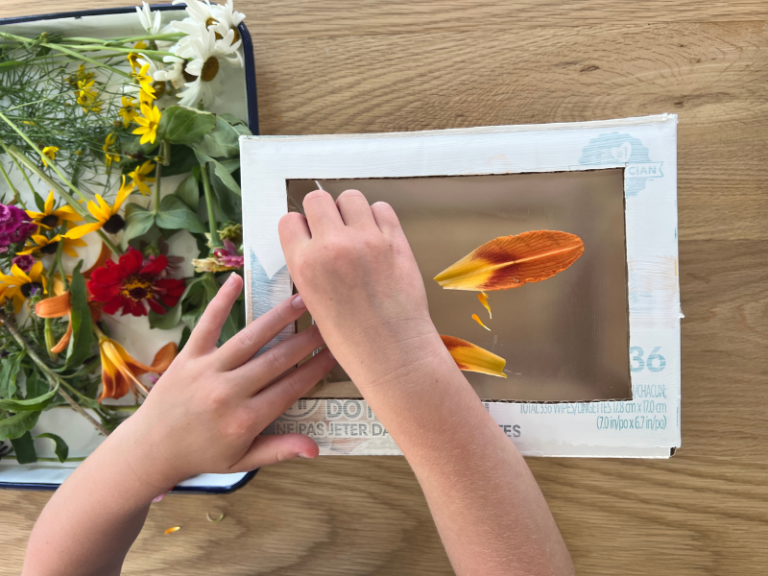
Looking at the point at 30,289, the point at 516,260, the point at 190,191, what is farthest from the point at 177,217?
the point at 516,260

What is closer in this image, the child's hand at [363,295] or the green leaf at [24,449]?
the child's hand at [363,295]

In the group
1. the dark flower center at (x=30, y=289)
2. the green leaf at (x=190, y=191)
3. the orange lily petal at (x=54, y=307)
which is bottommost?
the orange lily petal at (x=54, y=307)

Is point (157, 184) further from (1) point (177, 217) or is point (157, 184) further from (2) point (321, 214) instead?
(2) point (321, 214)

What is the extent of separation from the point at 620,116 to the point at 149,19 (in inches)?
12.9

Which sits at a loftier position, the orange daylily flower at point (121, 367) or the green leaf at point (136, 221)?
the green leaf at point (136, 221)

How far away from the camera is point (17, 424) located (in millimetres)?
327

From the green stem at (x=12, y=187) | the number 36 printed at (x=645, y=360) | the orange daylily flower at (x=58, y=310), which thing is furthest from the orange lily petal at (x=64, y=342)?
the number 36 printed at (x=645, y=360)

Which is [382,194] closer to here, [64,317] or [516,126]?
[516,126]

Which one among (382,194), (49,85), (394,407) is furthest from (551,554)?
(49,85)

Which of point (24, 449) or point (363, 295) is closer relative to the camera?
point (363, 295)

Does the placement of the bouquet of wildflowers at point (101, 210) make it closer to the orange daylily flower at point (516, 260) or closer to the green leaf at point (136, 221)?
the green leaf at point (136, 221)

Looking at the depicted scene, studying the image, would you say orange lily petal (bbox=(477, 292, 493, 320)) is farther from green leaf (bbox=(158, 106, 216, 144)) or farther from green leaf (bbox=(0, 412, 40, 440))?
green leaf (bbox=(0, 412, 40, 440))

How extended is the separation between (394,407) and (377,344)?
1.3 inches

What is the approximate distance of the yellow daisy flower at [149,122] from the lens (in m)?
0.30
